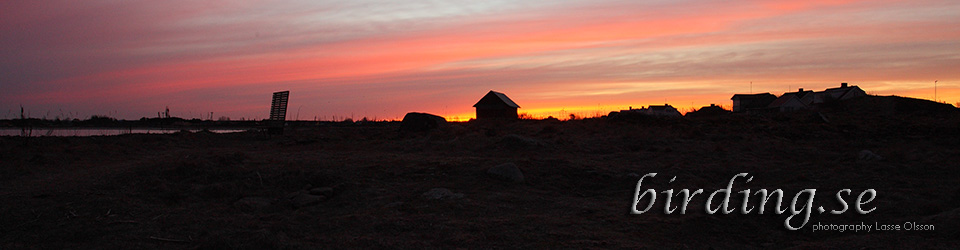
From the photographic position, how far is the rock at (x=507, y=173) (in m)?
9.72

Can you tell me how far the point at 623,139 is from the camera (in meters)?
16.0

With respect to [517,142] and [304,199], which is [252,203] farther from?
[517,142]

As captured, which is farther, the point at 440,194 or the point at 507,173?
the point at 507,173

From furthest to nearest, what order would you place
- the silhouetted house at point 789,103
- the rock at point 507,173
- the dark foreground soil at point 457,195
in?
the silhouetted house at point 789,103, the rock at point 507,173, the dark foreground soil at point 457,195

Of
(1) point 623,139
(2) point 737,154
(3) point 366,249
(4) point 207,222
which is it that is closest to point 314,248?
(3) point 366,249

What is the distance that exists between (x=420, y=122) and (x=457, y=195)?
13.0 m

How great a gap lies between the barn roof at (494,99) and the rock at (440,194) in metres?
31.1

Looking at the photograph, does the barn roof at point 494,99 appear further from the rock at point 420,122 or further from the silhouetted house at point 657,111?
the rock at point 420,122

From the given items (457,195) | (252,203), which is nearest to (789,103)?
(457,195)

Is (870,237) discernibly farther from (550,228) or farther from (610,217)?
(550,228)

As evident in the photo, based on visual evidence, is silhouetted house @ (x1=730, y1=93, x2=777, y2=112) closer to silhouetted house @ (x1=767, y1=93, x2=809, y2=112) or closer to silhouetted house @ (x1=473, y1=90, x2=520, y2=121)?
silhouetted house @ (x1=767, y1=93, x2=809, y2=112)

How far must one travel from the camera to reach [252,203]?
8.17 metres

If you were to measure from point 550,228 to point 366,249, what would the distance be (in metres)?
1.98

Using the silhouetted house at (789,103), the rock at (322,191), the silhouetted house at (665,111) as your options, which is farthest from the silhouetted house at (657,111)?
the silhouetted house at (789,103)
